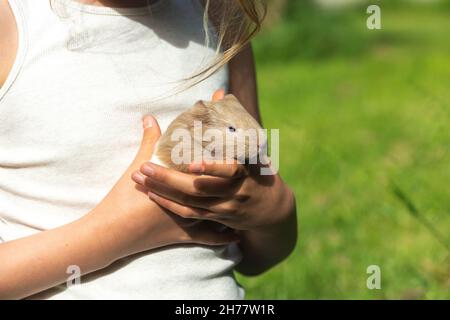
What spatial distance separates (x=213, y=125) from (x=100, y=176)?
0.75 ft

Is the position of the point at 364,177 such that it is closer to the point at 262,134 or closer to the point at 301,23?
the point at 262,134

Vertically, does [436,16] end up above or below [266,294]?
above

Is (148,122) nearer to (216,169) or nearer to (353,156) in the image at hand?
(216,169)

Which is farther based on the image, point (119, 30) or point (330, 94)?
point (330, 94)

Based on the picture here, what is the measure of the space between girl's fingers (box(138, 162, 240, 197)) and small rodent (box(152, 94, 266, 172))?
25 millimetres

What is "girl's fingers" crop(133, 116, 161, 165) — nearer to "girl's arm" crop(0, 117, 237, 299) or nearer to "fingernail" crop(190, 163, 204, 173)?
"girl's arm" crop(0, 117, 237, 299)

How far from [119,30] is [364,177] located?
2.27 meters

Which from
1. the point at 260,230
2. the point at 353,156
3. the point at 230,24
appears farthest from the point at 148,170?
the point at 353,156

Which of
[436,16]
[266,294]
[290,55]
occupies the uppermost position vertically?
[436,16]

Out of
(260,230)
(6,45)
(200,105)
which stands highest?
(6,45)

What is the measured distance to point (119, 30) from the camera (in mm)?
1329

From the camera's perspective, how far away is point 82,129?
1.27 metres

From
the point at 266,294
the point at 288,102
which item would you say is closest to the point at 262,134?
the point at 266,294

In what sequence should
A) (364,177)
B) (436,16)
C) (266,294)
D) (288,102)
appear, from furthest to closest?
(436,16) → (288,102) → (364,177) → (266,294)
